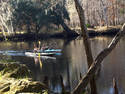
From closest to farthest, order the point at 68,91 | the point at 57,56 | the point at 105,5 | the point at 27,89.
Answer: the point at 27,89
the point at 68,91
the point at 57,56
the point at 105,5

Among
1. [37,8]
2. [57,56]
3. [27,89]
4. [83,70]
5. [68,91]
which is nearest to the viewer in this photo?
[27,89]

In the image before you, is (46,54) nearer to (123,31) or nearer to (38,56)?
(38,56)

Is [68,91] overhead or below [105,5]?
below

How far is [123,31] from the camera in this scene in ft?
19.5

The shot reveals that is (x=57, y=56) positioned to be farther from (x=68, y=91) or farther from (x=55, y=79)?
(x=68, y=91)

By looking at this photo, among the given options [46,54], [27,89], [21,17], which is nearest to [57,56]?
[46,54]

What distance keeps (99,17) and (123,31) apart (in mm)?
54397

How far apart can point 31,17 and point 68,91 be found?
136ft

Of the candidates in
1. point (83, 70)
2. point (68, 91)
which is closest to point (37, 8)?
point (83, 70)

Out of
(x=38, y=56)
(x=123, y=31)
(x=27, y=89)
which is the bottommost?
(x=38, y=56)

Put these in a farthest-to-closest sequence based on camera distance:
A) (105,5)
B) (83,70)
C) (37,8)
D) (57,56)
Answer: (105,5) < (37,8) < (57,56) < (83,70)

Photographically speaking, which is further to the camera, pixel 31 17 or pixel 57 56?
pixel 31 17

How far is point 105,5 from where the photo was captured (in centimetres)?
5725

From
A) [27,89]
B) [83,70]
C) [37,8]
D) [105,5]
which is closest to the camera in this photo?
[27,89]
